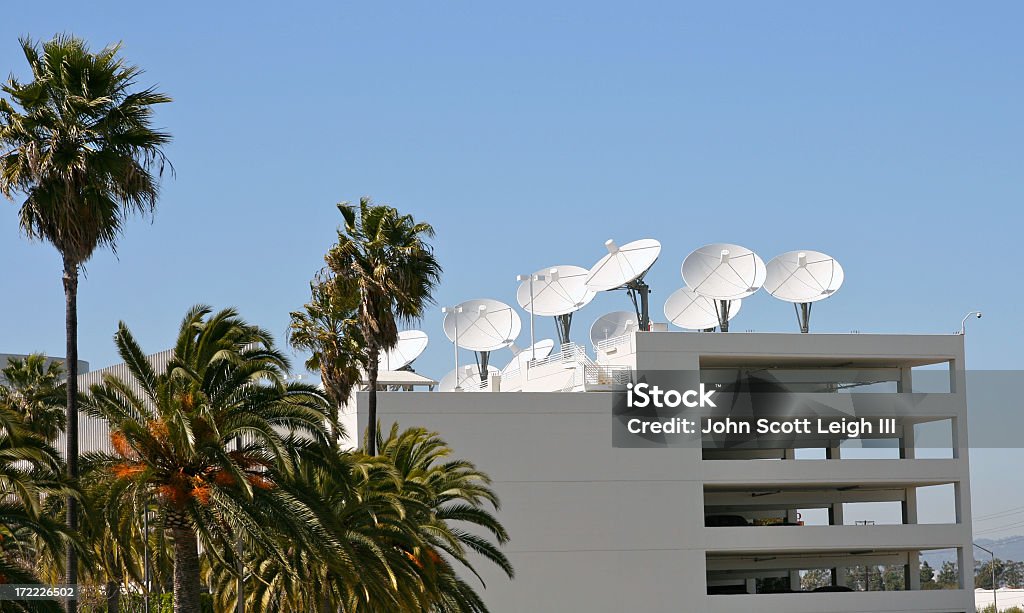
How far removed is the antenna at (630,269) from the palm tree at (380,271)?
1925 centimetres

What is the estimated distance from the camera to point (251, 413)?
2980cm

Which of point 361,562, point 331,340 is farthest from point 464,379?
point 361,562

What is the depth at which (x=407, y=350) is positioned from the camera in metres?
73.2

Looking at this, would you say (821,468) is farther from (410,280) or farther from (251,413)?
(251,413)

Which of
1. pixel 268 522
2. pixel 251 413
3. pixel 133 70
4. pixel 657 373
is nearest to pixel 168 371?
pixel 251 413

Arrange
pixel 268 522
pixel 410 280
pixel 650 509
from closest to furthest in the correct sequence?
1. pixel 268 522
2. pixel 410 280
3. pixel 650 509

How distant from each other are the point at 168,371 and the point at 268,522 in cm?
428

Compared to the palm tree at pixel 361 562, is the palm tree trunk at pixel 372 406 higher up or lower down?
higher up

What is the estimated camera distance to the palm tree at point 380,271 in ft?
140

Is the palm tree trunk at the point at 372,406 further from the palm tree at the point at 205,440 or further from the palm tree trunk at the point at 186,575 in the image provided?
the palm tree trunk at the point at 186,575

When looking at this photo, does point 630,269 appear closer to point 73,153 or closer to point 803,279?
point 803,279

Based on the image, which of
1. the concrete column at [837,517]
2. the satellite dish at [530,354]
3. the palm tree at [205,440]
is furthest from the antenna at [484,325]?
the palm tree at [205,440]

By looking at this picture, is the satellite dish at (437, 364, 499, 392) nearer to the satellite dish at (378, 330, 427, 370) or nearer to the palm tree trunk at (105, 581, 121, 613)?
the satellite dish at (378, 330, 427, 370)

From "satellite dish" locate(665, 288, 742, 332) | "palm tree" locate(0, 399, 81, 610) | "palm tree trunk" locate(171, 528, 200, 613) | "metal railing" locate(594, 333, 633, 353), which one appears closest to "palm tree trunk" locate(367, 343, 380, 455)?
"palm tree trunk" locate(171, 528, 200, 613)
